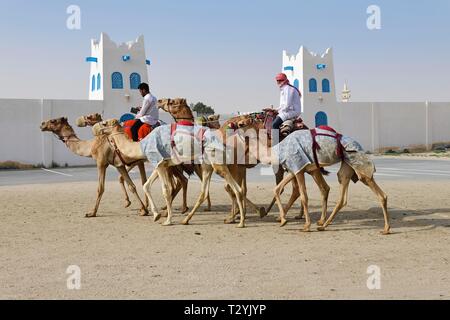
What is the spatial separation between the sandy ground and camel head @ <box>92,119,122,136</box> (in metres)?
1.57

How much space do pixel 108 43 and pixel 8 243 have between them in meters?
23.6

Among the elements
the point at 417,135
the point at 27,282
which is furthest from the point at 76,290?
the point at 417,135

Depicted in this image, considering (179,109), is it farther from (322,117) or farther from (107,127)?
(322,117)

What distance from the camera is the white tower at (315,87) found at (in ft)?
119

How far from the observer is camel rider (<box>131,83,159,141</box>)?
1138 centimetres

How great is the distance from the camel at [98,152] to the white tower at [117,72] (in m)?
18.2

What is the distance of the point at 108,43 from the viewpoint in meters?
30.8

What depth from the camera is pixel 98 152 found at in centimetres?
1117

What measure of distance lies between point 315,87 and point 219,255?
30.1 m

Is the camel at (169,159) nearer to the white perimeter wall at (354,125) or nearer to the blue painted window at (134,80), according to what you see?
the white perimeter wall at (354,125)

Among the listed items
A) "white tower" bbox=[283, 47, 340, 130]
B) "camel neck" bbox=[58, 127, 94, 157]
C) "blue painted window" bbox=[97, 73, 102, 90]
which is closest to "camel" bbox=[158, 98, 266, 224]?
"camel neck" bbox=[58, 127, 94, 157]

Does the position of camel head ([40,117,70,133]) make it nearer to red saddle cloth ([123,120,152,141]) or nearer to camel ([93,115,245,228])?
red saddle cloth ([123,120,152,141])

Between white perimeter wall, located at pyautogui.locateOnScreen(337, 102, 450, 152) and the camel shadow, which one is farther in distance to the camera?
white perimeter wall, located at pyautogui.locateOnScreen(337, 102, 450, 152)

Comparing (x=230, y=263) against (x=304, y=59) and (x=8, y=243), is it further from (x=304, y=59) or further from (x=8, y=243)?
(x=304, y=59)
